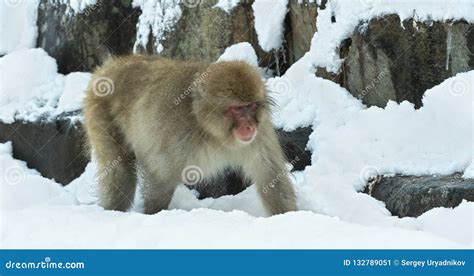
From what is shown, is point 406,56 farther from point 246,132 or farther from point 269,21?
point 246,132

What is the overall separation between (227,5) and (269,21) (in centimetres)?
49

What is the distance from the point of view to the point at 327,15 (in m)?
6.06

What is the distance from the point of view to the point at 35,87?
787 centimetres

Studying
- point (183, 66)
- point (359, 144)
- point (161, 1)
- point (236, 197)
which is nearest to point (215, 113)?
point (183, 66)

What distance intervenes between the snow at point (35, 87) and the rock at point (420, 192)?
12.3 ft

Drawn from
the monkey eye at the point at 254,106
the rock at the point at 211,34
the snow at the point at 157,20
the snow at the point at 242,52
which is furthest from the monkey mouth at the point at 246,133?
the snow at the point at 157,20

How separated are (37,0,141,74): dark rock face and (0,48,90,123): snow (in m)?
0.21

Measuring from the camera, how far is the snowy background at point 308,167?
3.40 meters

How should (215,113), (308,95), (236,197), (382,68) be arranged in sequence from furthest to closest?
(308,95)
(382,68)
(236,197)
(215,113)

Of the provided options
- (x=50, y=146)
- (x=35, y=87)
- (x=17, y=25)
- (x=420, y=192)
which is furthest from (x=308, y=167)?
(x=17, y=25)

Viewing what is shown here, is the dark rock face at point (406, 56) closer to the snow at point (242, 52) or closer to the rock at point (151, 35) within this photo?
the rock at point (151, 35)

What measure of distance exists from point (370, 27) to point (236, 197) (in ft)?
5.63

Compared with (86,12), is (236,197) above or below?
below

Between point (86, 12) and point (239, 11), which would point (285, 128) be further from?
point (86, 12)
